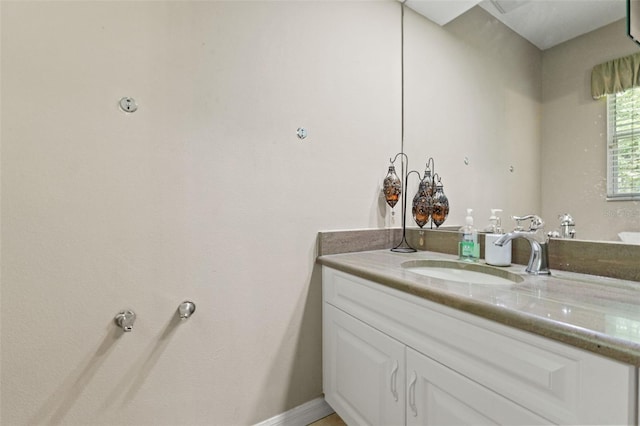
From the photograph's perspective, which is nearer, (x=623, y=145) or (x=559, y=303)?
(x=559, y=303)

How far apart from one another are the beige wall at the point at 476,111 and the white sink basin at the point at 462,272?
266 mm

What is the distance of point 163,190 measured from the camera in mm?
1043

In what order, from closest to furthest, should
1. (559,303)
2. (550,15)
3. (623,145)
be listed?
1. (559,303)
2. (623,145)
3. (550,15)

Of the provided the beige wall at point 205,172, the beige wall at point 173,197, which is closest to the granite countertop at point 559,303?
the beige wall at point 205,172

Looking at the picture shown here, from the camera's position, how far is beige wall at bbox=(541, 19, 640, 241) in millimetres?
931

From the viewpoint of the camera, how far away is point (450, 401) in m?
0.78

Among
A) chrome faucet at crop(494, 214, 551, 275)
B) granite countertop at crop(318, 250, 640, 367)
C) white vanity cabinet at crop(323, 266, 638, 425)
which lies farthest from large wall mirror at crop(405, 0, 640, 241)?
white vanity cabinet at crop(323, 266, 638, 425)

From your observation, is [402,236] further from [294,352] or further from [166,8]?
[166,8]

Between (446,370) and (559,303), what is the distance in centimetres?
32

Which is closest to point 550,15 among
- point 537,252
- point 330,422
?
point 537,252

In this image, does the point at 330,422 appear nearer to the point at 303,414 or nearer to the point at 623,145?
the point at 303,414

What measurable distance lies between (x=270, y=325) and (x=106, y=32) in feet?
3.99

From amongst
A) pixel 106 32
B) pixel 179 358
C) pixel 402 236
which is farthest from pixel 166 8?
pixel 402 236

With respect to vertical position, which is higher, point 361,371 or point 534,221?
point 534,221
